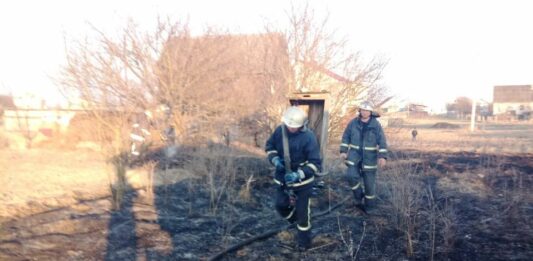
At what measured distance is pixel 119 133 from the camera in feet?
38.3

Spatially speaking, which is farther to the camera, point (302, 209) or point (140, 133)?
point (140, 133)

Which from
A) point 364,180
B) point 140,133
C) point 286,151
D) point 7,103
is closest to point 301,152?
point 286,151

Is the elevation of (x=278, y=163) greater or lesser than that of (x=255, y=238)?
greater

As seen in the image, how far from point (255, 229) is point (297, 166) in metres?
1.40

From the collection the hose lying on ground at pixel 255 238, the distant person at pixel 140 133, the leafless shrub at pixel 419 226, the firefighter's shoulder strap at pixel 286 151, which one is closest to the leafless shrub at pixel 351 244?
the leafless shrub at pixel 419 226

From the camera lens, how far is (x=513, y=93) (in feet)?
218

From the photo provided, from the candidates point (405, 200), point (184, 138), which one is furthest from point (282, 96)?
point (405, 200)

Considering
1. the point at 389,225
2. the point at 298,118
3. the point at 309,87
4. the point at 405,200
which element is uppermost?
the point at 309,87

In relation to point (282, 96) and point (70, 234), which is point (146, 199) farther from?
point (282, 96)

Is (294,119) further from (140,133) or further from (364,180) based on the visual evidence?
(140,133)

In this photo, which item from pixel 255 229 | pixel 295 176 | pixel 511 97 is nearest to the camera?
pixel 295 176

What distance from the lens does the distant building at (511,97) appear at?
64.2 metres

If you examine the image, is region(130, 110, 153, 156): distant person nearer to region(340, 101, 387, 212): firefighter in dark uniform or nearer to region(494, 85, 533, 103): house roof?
region(340, 101, 387, 212): firefighter in dark uniform

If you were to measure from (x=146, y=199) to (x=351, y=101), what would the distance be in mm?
9158
